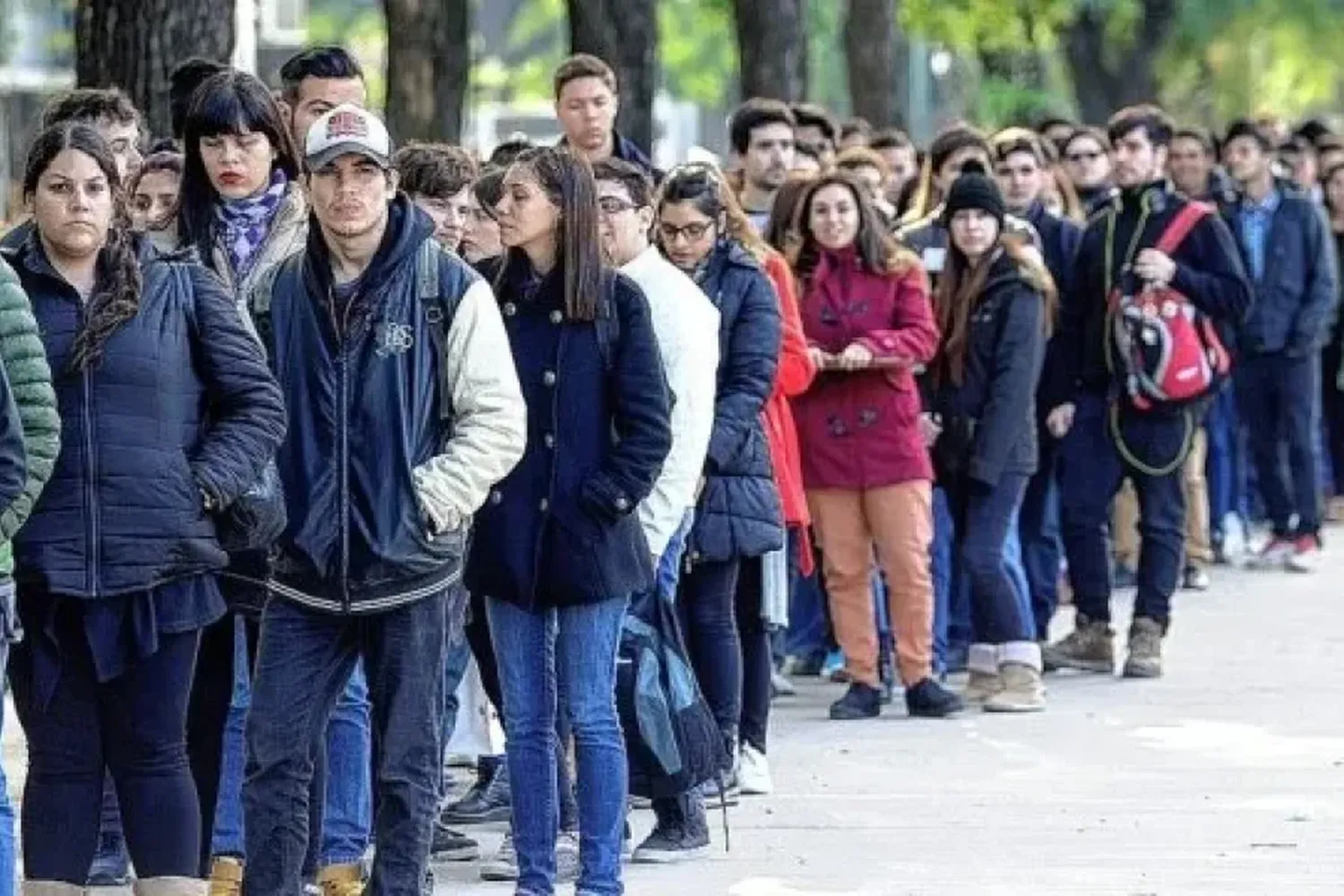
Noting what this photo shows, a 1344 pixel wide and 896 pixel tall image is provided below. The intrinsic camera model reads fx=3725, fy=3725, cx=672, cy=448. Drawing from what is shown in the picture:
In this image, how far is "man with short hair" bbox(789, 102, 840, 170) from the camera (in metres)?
16.5

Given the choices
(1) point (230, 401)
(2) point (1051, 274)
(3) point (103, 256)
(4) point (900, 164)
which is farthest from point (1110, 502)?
(3) point (103, 256)

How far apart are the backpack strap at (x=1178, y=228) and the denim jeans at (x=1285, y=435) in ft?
16.8

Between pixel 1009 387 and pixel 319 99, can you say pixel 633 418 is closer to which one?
pixel 319 99

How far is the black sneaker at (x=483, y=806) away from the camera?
38.3 feet

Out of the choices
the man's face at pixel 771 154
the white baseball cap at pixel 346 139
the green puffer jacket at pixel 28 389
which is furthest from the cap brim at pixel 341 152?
the man's face at pixel 771 154

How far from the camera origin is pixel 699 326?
10.7 m

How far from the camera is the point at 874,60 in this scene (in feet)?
97.2

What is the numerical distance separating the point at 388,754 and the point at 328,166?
142 centimetres

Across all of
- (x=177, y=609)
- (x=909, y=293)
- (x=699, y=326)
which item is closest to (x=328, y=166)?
(x=177, y=609)

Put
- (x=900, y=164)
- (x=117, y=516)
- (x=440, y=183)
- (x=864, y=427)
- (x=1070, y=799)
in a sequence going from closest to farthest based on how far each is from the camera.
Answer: (x=117, y=516)
(x=440, y=183)
(x=1070, y=799)
(x=864, y=427)
(x=900, y=164)

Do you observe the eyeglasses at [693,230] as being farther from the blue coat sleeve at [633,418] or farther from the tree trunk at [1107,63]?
the tree trunk at [1107,63]

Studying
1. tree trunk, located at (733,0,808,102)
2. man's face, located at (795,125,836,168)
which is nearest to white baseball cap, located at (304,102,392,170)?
man's face, located at (795,125,836,168)

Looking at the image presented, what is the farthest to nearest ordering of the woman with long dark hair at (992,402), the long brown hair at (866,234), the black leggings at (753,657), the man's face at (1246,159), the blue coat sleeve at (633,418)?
the man's face at (1246,159) → the woman with long dark hair at (992,402) → the long brown hair at (866,234) → the black leggings at (753,657) → the blue coat sleeve at (633,418)

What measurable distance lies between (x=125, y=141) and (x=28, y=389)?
1889mm
